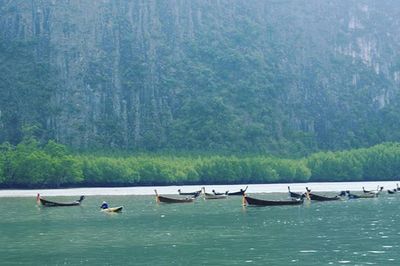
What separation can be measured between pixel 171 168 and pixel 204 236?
87.6m

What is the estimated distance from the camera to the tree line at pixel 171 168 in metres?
120

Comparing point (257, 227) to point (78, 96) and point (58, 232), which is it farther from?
point (78, 96)

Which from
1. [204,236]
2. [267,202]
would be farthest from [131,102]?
[204,236]

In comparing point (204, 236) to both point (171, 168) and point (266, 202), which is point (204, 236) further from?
point (171, 168)

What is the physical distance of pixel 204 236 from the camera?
4706 cm

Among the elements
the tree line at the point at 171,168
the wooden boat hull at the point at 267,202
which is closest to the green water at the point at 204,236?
the wooden boat hull at the point at 267,202

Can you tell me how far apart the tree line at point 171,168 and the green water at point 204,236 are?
159ft

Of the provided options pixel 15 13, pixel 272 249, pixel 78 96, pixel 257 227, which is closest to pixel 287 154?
pixel 78 96

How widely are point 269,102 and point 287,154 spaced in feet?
83.6

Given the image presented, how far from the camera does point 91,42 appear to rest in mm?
195125

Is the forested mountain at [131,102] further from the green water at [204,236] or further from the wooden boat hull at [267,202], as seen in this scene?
the green water at [204,236]

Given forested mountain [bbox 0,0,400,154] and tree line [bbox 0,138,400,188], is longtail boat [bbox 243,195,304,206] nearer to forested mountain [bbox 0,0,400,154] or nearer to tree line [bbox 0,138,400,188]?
tree line [bbox 0,138,400,188]

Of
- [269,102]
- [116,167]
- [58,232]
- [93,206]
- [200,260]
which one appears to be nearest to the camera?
[200,260]

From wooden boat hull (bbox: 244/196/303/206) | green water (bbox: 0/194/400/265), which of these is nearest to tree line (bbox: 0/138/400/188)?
green water (bbox: 0/194/400/265)
